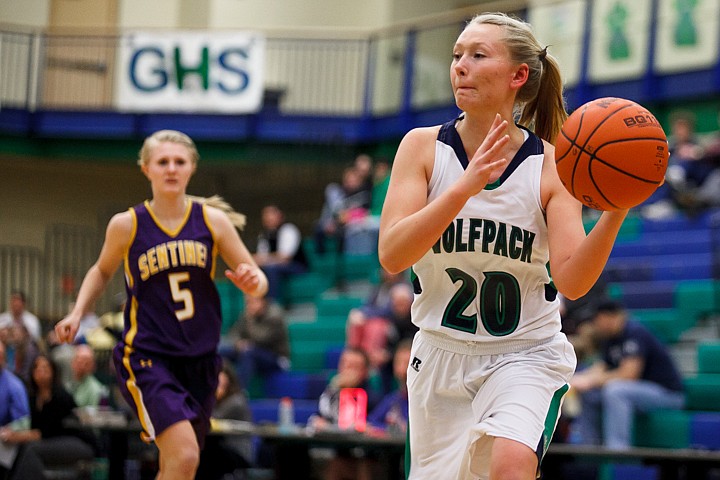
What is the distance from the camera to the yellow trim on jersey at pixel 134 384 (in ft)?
18.9

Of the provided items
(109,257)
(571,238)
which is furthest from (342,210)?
(571,238)

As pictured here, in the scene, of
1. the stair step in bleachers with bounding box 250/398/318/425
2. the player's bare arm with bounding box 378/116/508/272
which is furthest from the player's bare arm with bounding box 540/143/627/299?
the stair step in bleachers with bounding box 250/398/318/425

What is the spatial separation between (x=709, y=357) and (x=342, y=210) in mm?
6460

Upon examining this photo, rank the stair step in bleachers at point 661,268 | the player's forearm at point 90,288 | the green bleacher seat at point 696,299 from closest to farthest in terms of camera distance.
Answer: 1. the player's forearm at point 90,288
2. the green bleacher seat at point 696,299
3. the stair step in bleachers at point 661,268

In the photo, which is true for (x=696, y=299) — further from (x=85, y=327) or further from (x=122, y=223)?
(x=85, y=327)

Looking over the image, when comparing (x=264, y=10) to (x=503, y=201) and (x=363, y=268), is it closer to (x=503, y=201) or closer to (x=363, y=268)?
(x=363, y=268)

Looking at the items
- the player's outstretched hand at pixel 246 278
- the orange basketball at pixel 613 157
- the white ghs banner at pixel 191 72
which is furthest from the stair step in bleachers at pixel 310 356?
the orange basketball at pixel 613 157

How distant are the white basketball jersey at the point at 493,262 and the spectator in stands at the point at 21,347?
8.41 metres

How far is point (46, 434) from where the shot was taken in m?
9.22

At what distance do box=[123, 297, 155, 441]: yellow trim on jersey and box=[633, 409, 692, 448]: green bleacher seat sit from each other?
17.2 ft

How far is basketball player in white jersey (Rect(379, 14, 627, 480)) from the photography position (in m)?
4.07

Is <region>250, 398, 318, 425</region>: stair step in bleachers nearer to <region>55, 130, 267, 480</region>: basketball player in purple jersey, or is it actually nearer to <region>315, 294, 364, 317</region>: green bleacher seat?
<region>315, 294, 364, 317</region>: green bleacher seat

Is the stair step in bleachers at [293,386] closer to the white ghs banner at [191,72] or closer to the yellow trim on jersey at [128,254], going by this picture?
the white ghs banner at [191,72]

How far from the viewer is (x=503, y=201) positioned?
4.15 meters
